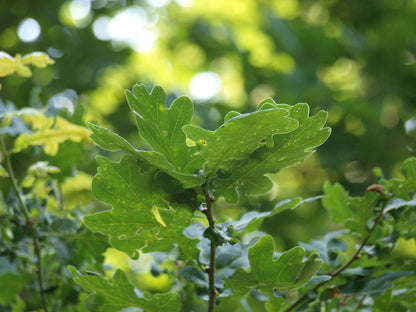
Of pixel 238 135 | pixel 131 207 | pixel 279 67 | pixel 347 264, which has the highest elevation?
pixel 238 135

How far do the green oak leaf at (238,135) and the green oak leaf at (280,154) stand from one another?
0.07 feet

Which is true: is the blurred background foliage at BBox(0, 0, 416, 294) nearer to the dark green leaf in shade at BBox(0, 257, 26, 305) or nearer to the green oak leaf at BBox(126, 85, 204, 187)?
the dark green leaf in shade at BBox(0, 257, 26, 305)

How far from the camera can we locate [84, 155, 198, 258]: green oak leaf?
69cm

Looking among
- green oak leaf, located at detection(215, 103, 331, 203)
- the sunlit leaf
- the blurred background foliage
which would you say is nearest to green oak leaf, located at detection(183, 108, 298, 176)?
green oak leaf, located at detection(215, 103, 331, 203)

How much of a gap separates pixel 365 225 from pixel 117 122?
117 inches

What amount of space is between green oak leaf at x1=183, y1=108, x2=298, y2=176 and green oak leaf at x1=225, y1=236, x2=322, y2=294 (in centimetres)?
12

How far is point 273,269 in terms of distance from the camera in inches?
27.0

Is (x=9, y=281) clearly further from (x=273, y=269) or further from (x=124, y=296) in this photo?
(x=273, y=269)

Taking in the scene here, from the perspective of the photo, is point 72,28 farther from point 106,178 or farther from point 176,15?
point 106,178

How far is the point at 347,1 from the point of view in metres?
3.91

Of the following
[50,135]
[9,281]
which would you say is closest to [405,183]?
[50,135]

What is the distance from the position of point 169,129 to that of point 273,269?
24 cm

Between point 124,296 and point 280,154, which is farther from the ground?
point 280,154

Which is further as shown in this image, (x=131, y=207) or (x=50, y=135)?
(x=50, y=135)
